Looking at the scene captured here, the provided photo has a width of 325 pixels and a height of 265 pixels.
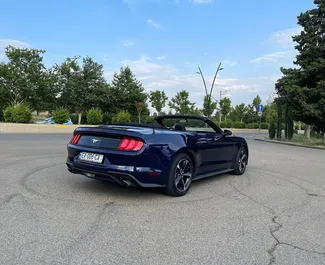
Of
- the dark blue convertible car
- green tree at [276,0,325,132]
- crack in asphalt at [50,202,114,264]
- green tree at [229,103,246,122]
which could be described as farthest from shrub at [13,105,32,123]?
green tree at [229,103,246,122]

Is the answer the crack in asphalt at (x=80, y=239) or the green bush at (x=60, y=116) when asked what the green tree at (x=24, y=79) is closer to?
the green bush at (x=60, y=116)

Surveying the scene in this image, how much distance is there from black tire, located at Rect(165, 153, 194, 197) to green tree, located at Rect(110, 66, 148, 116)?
38704 mm

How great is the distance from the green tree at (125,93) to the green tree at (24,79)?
337 inches

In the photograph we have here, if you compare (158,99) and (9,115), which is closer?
(9,115)

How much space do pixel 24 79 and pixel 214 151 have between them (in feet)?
130

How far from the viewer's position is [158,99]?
5647 cm

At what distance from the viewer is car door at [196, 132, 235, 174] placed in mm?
5862

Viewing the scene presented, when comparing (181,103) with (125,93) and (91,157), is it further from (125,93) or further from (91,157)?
(91,157)

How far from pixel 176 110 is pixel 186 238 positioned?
5485 centimetres

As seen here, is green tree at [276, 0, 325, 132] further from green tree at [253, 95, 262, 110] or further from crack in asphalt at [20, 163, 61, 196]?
green tree at [253, 95, 262, 110]

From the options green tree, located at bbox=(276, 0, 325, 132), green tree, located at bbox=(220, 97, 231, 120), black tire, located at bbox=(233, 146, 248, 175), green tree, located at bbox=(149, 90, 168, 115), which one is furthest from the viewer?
green tree, located at bbox=(220, 97, 231, 120)

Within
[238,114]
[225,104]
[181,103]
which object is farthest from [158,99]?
[238,114]

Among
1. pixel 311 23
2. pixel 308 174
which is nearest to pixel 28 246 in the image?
pixel 308 174

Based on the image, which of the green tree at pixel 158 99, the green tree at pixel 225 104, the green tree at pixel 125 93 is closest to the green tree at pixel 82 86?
the green tree at pixel 125 93
